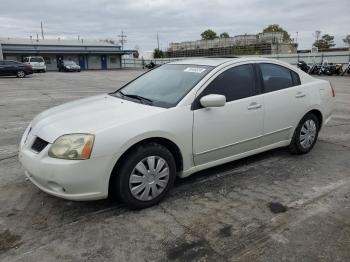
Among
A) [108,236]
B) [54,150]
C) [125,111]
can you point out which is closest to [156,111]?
[125,111]

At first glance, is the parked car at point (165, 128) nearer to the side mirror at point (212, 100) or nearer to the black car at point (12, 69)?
A: the side mirror at point (212, 100)

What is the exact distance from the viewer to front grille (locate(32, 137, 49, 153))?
11.5ft

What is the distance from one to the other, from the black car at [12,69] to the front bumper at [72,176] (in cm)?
2774

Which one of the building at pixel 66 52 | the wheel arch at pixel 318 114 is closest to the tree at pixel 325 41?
the building at pixel 66 52

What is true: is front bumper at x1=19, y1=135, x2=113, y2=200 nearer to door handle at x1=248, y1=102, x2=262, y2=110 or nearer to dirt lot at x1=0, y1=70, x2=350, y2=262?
dirt lot at x1=0, y1=70, x2=350, y2=262

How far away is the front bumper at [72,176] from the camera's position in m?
3.28

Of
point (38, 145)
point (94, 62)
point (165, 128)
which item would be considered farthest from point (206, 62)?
point (94, 62)

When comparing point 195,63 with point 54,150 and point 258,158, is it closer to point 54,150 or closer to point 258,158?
point 258,158

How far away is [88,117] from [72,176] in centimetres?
72

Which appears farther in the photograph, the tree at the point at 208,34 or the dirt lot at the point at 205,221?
the tree at the point at 208,34

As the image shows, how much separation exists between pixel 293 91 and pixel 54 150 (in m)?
3.43

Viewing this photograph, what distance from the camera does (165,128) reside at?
12.1ft

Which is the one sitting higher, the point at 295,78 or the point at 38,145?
the point at 295,78

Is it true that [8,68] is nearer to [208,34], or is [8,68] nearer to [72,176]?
[72,176]
